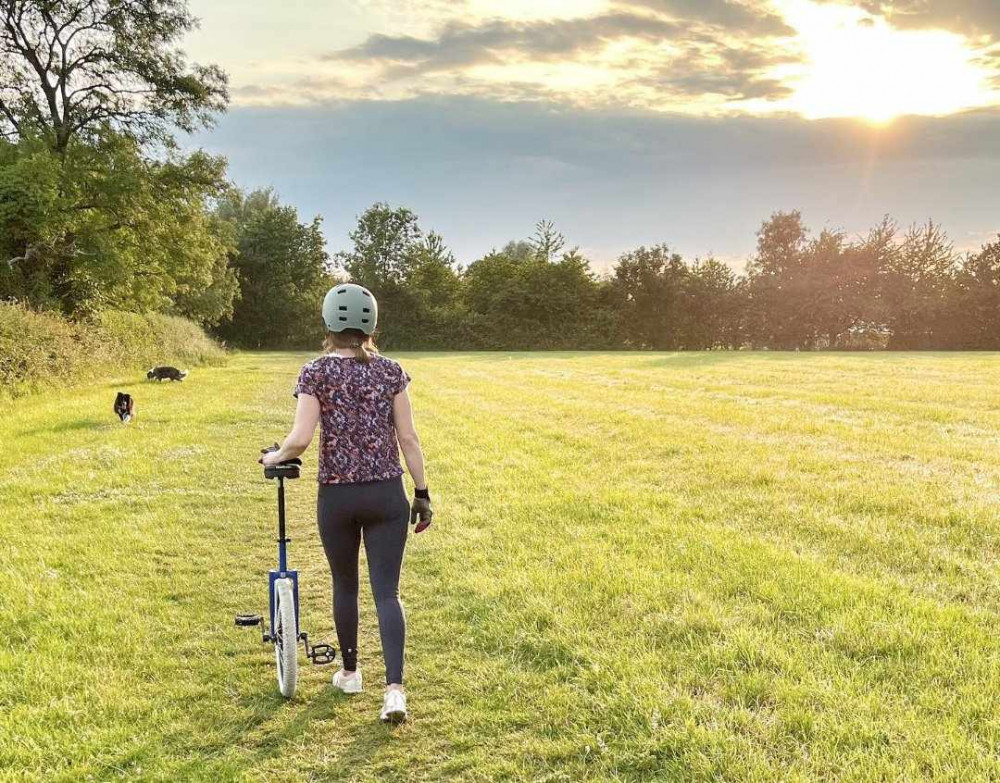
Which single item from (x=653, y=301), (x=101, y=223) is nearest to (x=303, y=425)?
(x=101, y=223)

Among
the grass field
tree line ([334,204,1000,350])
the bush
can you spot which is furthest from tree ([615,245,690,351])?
the grass field

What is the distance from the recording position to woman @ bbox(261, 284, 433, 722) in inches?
130

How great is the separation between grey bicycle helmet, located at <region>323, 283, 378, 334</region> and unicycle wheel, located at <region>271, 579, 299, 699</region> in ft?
4.85

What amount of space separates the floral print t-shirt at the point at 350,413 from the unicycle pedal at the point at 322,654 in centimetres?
119

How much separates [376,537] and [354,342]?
98cm

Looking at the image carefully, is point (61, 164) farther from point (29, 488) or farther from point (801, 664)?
point (801, 664)

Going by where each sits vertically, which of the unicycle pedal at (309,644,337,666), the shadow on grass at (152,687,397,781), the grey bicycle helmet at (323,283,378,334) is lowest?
the shadow on grass at (152,687,397,781)

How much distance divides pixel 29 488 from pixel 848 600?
8.58m

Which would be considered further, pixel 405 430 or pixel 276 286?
pixel 276 286

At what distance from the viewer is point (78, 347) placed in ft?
61.9

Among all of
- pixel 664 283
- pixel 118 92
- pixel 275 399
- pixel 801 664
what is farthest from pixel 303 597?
pixel 664 283

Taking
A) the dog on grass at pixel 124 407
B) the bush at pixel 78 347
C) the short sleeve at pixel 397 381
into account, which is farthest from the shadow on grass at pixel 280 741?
the bush at pixel 78 347

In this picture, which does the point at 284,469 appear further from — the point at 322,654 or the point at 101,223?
the point at 101,223

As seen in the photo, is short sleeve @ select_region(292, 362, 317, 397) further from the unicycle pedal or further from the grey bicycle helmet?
the unicycle pedal
